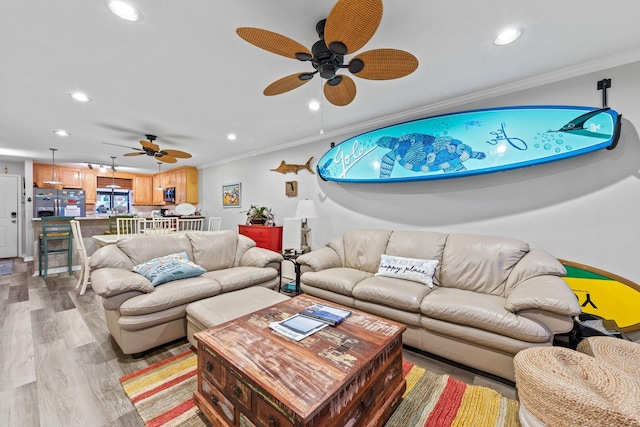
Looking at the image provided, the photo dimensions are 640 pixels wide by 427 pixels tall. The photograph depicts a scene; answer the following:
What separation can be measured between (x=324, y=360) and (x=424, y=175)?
2402 millimetres

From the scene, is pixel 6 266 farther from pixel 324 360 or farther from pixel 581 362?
pixel 581 362

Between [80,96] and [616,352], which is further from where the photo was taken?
[80,96]

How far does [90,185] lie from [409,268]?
8.88 m

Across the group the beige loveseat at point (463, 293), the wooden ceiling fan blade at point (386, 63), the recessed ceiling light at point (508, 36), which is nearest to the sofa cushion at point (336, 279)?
the beige loveseat at point (463, 293)

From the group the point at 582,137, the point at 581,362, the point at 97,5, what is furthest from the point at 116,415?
the point at 582,137

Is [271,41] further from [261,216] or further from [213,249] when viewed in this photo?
[261,216]

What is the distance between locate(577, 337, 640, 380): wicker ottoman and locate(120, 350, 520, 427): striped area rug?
1.88 ft

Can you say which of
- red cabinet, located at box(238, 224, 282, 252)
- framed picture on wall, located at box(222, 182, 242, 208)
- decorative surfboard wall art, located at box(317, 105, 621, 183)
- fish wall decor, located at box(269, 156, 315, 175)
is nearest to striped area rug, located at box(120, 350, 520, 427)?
decorative surfboard wall art, located at box(317, 105, 621, 183)

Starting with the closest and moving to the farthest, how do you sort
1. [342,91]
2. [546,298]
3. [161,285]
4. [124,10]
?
[124,10]
[546,298]
[342,91]
[161,285]

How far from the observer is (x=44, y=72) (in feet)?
7.39

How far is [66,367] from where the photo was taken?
6.36 feet

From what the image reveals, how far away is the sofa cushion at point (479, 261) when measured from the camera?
7.73 feet

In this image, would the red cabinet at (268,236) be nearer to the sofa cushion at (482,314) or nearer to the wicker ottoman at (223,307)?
the wicker ottoman at (223,307)

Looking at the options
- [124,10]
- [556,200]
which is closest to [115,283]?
[124,10]
